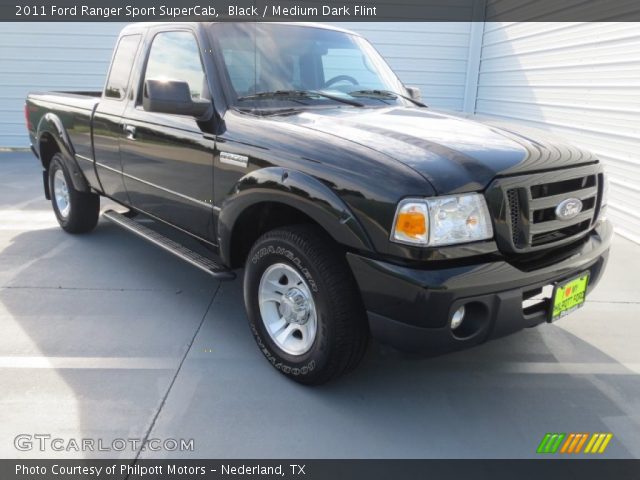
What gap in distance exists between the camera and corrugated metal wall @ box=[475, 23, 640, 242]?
221 inches

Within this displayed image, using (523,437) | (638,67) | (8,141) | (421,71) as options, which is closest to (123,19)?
(8,141)

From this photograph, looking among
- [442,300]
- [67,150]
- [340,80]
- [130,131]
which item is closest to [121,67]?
[130,131]

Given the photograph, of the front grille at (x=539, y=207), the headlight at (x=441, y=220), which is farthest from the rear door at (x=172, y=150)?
the front grille at (x=539, y=207)

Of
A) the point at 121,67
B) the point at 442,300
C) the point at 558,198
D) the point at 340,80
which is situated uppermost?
the point at 121,67

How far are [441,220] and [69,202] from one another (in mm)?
4234

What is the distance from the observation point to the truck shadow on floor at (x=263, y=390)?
95.4 inches

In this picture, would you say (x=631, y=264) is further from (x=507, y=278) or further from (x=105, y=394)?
(x=105, y=394)

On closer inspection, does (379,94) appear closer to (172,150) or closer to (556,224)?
(172,150)

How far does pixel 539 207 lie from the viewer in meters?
2.36

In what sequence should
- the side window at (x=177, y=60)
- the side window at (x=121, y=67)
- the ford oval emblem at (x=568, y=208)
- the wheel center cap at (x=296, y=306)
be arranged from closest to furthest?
1. the ford oval emblem at (x=568, y=208)
2. the wheel center cap at (x=296, y=306)
3. the side window at (x=177, y=60)
4. the side window at (x=121, y=67)

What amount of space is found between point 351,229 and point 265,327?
931 millimetres

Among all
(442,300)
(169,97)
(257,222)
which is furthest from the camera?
(257,222)

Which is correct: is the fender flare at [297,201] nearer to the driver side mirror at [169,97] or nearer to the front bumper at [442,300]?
the front bumper at [442,300]

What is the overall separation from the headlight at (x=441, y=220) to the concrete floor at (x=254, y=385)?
0.98m
